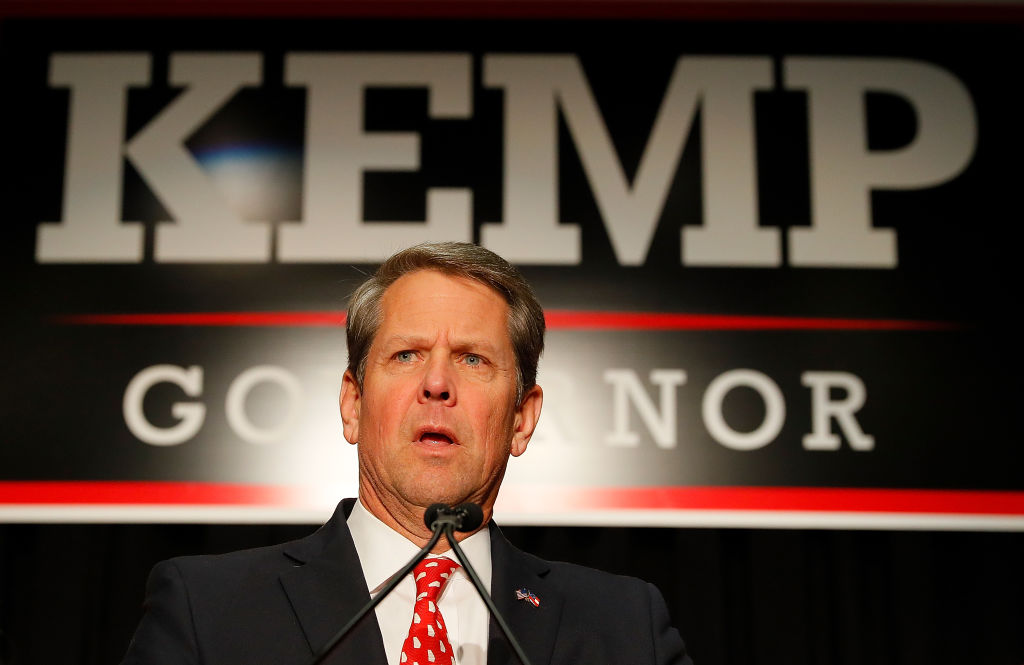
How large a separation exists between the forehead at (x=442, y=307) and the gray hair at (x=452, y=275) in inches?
0.4

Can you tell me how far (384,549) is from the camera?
63.5 inches

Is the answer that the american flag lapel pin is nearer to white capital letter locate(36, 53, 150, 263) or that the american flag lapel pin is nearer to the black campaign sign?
the black campaign sign

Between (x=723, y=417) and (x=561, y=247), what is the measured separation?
0.64 m

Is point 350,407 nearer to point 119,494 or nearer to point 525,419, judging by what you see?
point 525,419

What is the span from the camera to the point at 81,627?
275cm

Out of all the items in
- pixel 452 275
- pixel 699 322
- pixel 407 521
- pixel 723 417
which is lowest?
pixel 407 521

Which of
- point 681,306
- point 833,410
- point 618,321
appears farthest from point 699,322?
point 833,410

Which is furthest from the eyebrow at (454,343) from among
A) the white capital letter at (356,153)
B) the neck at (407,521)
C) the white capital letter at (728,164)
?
the white capital letter at (728,164)

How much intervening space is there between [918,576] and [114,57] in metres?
2.64

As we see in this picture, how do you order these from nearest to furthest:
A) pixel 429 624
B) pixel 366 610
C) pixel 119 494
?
1. pixel 366 610
2. pixel 429 624
3. pixel 119 494

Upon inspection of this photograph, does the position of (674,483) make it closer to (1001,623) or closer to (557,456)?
(557,456)

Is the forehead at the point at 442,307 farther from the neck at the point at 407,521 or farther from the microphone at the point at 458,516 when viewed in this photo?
the microphone at the point at 458,516

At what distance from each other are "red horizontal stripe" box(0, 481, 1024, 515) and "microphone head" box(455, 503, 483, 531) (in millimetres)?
1543

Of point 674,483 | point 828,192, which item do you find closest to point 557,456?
point 674,483
